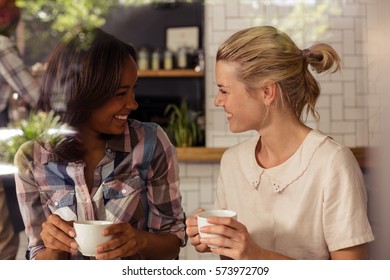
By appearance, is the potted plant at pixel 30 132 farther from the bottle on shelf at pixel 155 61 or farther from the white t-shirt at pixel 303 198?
the white t-shirt at pixel 303 198

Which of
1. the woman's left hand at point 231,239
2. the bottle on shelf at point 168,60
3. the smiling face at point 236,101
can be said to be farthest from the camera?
the bottle on shelf at point 168,60

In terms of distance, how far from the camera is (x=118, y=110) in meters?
0.94

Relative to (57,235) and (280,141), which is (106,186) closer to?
(57,235)

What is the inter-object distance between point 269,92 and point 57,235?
480 millimetres

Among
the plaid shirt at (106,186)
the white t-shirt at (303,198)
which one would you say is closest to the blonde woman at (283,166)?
the white t-shirt at (303,198)

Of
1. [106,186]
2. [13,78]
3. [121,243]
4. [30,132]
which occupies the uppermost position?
[13,78]

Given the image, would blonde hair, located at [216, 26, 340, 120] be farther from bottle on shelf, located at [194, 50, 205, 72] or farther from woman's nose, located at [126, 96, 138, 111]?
woman's nose, located at [126, 96, 138, 111]

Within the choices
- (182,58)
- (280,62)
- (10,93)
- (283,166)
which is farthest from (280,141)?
(10,93)

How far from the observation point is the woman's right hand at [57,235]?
2.90 feet

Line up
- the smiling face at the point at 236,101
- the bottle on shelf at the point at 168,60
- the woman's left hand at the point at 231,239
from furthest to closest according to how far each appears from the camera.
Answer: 1. the bottle on shelf at the point at 168,60
2. the smiling face at the point at 236,101
3. the woman's left hand at the point at 231,239

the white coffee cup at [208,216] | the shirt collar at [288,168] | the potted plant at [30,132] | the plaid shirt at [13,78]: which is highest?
the plaid shirt at [13,78]

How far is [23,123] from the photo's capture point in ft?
3.14

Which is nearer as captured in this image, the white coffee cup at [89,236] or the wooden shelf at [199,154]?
the white coffee cup at [89,236]
